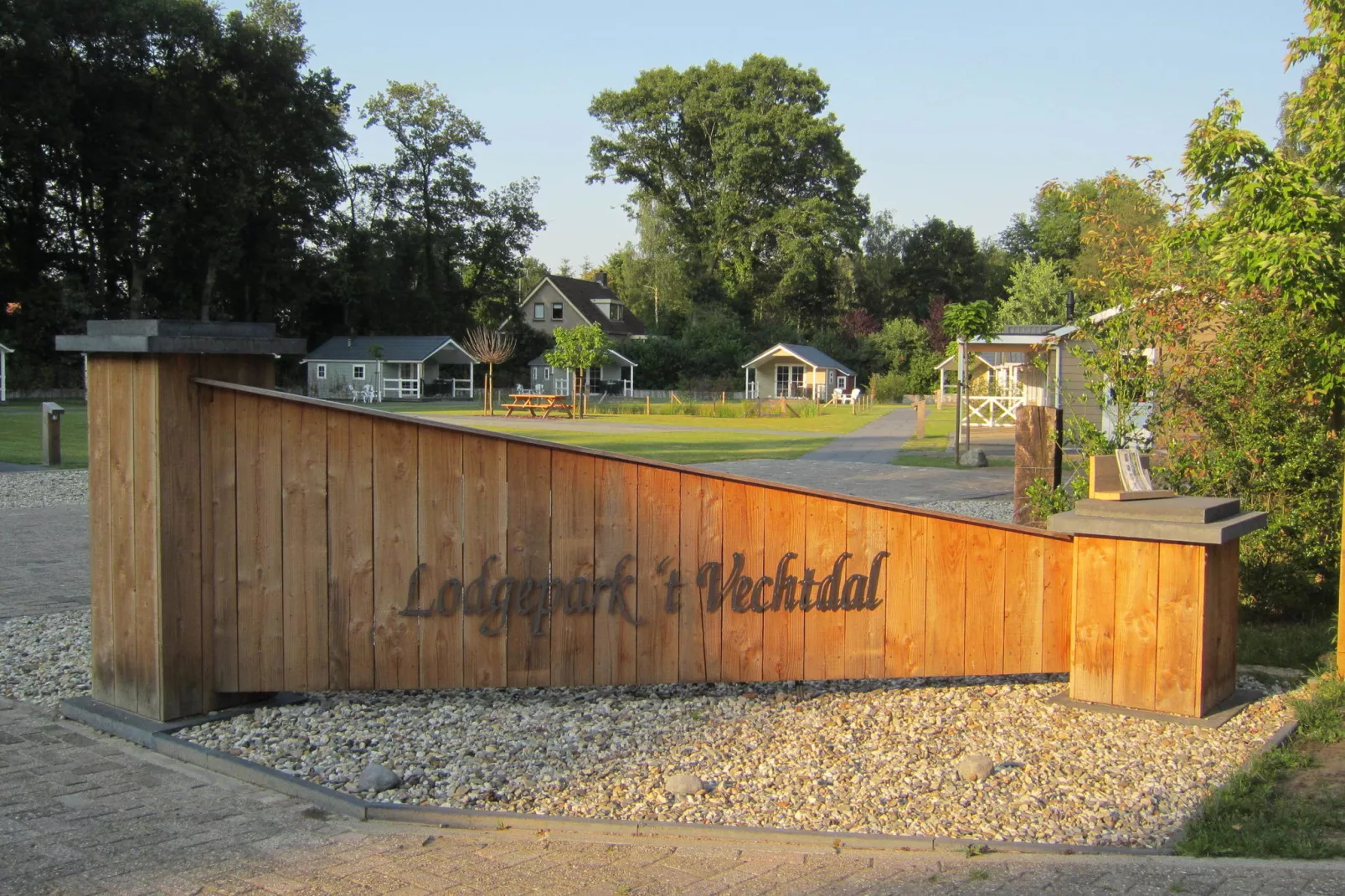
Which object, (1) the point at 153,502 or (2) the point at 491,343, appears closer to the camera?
(1) the point at 153,502

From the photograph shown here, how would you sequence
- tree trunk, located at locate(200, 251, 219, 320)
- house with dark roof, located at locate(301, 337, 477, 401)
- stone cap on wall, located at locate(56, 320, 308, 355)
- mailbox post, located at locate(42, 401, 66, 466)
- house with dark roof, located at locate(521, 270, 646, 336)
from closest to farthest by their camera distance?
1. stone cap on wall, located at locate(56, 320, 308, 355)
2. mailbox post, located at locate(42, 401, 66, 466)
3. tree trunk, located at locate(200, 251, 219, 320)
4. house with dark roof, located at locate(301, 337, 477, 401)
5. house with dark roof, located at locate(521, 270, 646, 336)

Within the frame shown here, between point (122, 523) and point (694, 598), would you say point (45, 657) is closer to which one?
point (122, 523)

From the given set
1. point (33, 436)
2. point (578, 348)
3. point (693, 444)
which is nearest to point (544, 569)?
point (693, 444)

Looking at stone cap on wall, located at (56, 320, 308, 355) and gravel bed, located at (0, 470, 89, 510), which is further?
gravel bed, located at (0, 470, 89, 510)

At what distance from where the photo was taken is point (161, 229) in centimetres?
5453

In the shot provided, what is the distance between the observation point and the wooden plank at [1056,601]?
5551 mm

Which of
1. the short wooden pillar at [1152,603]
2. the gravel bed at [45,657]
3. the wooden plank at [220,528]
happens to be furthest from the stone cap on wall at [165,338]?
the short wooden pillar at [1152,603]

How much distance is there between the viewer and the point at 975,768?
4.52m

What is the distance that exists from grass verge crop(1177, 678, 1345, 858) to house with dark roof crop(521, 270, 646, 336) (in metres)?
77.5

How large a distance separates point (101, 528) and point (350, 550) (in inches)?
47.0

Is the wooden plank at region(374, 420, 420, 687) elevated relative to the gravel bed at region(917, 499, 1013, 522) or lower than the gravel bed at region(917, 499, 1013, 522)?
elevated

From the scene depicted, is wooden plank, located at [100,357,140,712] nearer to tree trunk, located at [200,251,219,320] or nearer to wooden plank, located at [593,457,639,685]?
wooden plank, located at [593,457,639,685]

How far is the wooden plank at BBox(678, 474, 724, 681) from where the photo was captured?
5.43 meters

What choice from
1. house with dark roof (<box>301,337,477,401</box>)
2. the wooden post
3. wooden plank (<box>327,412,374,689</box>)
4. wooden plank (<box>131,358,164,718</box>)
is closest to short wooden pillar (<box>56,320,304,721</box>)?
wooden plank (<box>131,358,164,718</box>)
